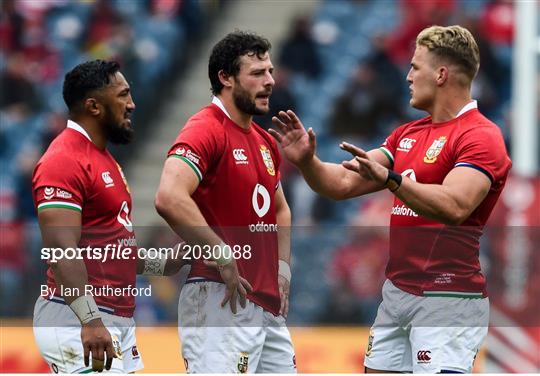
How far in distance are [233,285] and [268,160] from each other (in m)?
0.71

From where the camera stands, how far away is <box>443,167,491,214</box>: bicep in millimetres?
6137

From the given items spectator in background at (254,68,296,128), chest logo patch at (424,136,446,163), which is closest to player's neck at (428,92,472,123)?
chest logo patch at (424,136,446,163)

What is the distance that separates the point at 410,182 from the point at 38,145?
852 centimetres

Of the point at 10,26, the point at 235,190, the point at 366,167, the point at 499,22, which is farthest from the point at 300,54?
the point at 366,167

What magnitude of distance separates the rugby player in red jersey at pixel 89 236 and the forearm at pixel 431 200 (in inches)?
50.9

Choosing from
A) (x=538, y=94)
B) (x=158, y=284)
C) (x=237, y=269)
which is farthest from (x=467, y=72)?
(x=538, y=94)

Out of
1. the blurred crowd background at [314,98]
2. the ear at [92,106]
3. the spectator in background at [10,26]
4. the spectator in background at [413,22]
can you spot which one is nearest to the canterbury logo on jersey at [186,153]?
the ear at [92,106]

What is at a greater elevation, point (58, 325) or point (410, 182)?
point (410, 182)

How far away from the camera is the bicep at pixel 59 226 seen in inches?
247

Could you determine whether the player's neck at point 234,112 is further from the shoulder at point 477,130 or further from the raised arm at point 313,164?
the shoulder at point 477,130

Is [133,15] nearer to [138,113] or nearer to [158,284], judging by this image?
[138,113]

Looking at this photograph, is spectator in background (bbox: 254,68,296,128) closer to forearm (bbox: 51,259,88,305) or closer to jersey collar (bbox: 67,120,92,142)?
jersey collar (bbox: 67,120,92,142)

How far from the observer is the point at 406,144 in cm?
666

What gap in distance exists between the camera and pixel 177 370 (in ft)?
29.8
